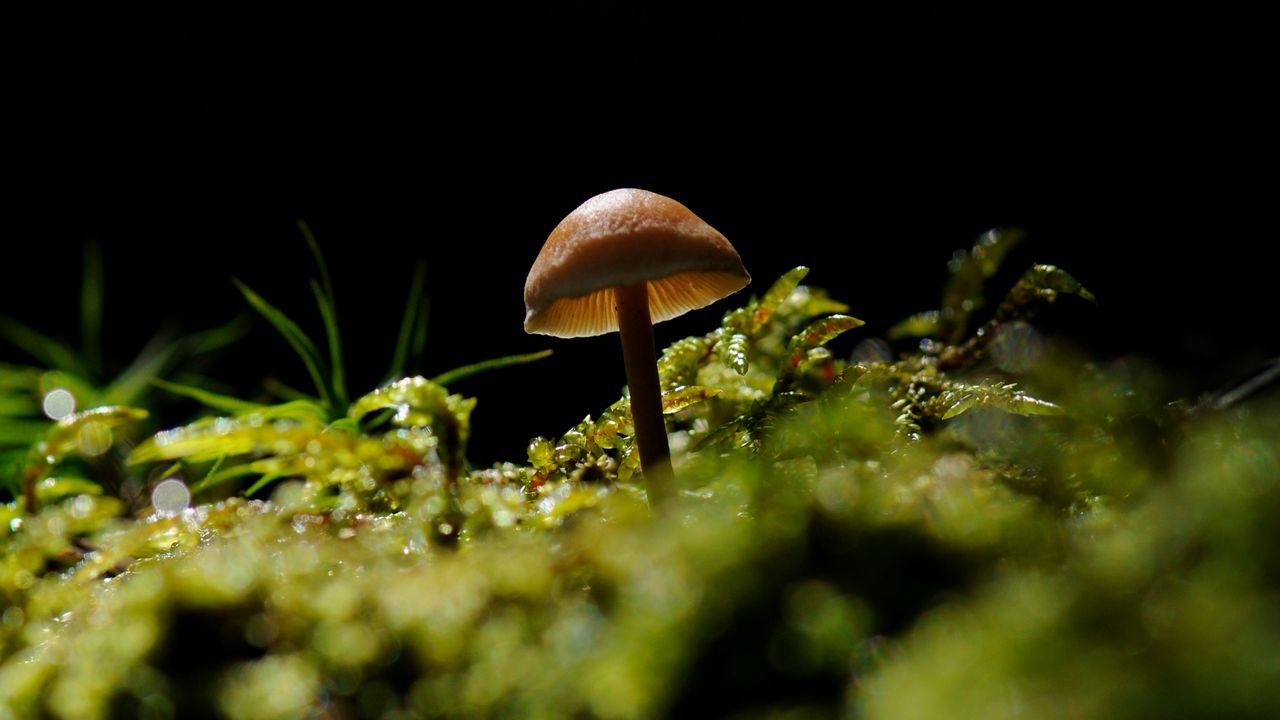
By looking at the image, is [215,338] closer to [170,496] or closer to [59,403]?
[59,403]

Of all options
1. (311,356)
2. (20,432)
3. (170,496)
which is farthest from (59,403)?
(311,356)

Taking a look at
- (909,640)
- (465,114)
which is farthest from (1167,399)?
(465,114)

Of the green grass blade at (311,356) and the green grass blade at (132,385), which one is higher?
the green grass blade at (311,356)

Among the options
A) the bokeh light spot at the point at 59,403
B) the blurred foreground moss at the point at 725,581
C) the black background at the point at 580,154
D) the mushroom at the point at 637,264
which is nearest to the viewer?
the blurred foreground moss at the point at 725,581

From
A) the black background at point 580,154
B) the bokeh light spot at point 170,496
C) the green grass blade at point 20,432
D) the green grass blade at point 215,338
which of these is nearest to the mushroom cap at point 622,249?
the bokeh light spot at point 170,496

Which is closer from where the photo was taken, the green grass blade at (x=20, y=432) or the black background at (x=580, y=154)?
the green grass blade at (x=20, y=432)

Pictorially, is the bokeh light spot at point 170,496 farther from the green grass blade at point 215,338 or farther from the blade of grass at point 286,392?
the green grass blade at point 215,338

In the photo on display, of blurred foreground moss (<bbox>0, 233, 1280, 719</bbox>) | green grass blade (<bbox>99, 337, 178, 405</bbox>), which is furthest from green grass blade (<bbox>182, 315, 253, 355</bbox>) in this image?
blurred foreground moss (<bbox>0, 233, 1280, 719</bbox>)

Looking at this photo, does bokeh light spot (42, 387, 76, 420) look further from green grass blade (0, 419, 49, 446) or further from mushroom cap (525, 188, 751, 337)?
mushroom cap (525, 188, 751, 337)

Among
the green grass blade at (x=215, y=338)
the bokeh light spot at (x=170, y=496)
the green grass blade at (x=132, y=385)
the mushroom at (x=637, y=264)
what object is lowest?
the bokeh light spot at (x=170, y=496)
